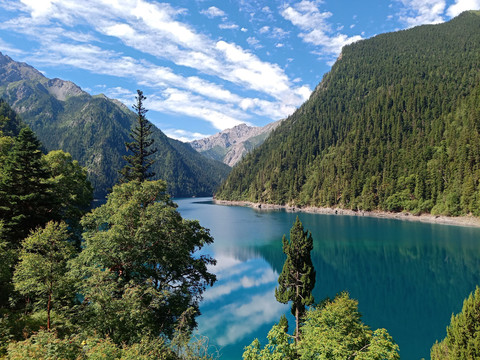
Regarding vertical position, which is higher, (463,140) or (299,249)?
(463,140)

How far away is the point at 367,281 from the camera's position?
4566cm

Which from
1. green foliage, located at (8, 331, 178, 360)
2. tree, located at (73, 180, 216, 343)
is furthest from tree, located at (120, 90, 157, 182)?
green foliage, located at (8, 331, 178, 360)

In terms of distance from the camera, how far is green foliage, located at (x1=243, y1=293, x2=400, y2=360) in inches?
567

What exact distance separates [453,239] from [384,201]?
6965 centimetres

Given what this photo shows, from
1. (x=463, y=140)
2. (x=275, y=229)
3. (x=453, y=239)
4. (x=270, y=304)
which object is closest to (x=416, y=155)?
(x=463, y=140)

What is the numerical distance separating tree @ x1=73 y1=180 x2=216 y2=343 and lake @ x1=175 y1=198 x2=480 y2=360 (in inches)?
394

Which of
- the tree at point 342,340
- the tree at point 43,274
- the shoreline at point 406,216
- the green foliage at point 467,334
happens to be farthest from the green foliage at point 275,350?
the shoreline at point 406,216

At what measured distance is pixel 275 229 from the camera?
9788cm

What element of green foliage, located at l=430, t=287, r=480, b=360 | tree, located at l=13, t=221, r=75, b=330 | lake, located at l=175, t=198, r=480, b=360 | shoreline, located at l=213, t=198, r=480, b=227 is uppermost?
tree, located at l=13, t=221, r=75, b=330

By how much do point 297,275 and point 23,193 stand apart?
29994 millimetres

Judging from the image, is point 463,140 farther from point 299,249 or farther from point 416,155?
point 299,249

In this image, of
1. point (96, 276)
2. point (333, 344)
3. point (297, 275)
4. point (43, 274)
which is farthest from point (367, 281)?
point (43, 274)

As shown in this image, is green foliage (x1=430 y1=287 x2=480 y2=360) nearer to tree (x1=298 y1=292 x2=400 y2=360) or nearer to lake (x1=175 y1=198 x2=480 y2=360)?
tree (x1=298 y1=292 x2=400 y2=360)

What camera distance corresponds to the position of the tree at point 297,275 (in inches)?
1055
